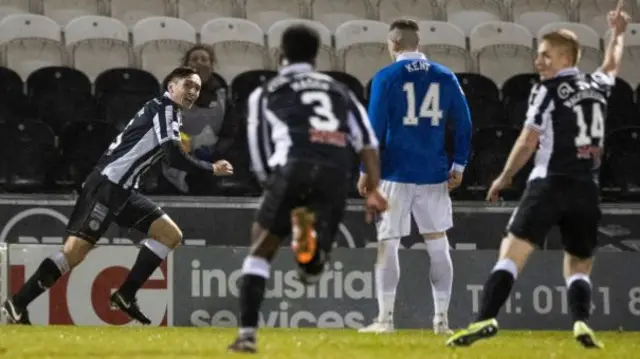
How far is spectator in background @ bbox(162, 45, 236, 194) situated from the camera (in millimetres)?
13812

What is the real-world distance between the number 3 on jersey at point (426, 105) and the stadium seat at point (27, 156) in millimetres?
4585

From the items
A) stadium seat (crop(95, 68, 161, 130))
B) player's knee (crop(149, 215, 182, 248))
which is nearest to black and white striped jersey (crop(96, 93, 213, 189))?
player's knee (crop(149, 215, 182, 248))

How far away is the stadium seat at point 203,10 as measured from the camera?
17.0 m

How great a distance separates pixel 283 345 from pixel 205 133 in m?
5.59

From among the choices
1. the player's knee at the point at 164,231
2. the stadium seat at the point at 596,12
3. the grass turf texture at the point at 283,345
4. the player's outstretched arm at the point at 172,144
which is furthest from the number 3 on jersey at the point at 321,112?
the stadium seat at the point at 596,12

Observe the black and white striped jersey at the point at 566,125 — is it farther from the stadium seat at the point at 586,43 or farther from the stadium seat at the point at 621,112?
the stadium seat at the point at 586,43

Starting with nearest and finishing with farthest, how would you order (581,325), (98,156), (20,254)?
(581,325), (20,254), (98,156)

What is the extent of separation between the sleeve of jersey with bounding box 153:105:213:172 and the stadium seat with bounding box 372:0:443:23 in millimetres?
6550

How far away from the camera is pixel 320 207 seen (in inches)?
302

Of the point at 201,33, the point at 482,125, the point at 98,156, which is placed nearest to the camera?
the point at 98,156

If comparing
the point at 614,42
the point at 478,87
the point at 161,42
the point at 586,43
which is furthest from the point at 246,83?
the point at 614,42

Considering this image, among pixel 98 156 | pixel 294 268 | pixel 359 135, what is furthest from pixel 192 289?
pixel 359 135

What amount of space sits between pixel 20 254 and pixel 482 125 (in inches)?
207

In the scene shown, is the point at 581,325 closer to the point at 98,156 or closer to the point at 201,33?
the point at 98,156
